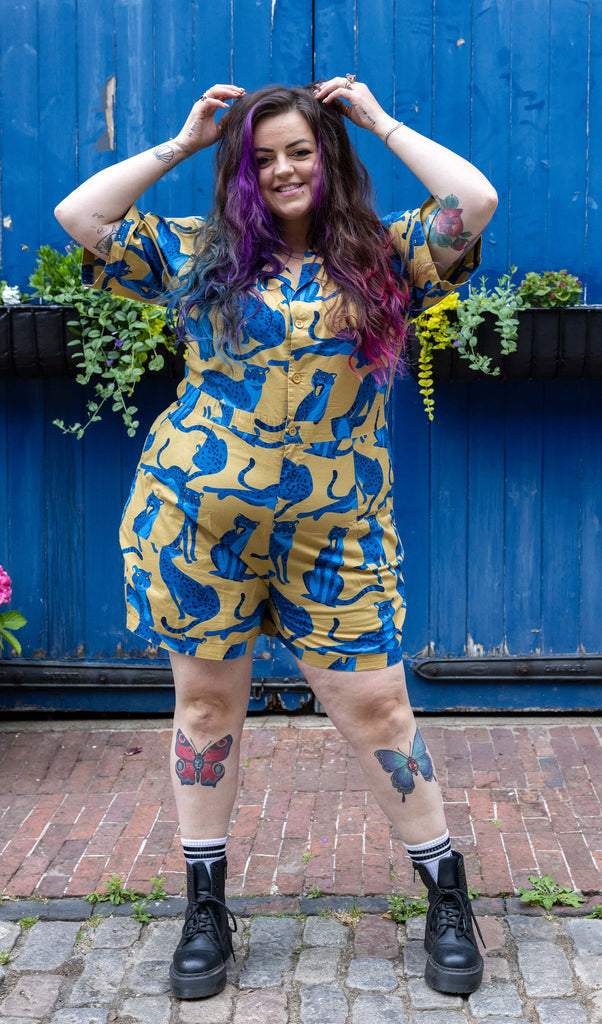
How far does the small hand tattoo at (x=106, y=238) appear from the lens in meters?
2.38

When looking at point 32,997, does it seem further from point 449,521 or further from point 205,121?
point 449,521

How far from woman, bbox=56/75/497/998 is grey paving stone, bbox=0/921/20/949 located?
482 millimetres

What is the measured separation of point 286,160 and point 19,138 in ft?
6.26

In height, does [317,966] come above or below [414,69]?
below

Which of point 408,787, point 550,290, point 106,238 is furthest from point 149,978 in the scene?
point 550,290

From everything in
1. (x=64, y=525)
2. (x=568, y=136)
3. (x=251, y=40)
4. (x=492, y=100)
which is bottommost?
(x=64, y=525)

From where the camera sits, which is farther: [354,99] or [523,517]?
[523,517]

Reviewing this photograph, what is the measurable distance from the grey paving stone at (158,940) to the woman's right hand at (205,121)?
1.85 m

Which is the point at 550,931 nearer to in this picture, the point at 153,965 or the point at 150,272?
the point at 153,965

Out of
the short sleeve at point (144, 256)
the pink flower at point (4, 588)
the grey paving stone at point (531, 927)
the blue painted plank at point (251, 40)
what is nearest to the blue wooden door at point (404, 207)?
the blue painted plank at point (251, 40)

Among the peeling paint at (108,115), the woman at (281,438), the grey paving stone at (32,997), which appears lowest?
the grey paving stone at (32,997)

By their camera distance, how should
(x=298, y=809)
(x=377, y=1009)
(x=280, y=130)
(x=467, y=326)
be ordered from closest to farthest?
1. (x=280, y=130)
2. (x=377, y=1009)
3. (x=298, y=809)
4. (x=467, y=326)

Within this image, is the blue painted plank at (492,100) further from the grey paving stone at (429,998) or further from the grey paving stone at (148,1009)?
the grey paving stone at (148,1009)

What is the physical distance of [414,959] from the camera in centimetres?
256
